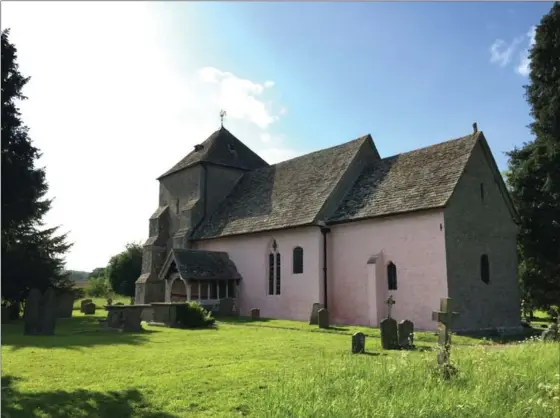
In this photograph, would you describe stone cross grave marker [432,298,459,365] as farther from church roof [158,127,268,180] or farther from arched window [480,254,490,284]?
church roof [158,127,268,180]

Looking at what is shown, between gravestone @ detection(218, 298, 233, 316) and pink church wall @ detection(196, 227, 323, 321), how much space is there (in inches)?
55.9

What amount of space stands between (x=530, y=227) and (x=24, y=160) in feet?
87.3

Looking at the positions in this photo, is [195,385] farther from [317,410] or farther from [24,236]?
[24,236]

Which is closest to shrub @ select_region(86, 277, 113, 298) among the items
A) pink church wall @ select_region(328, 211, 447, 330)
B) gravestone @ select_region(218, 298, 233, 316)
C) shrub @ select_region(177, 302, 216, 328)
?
gravestone @ select_region(218, 298, 233, 316)

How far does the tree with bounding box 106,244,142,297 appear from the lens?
5912 cm

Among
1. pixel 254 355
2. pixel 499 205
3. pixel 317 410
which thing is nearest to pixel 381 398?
pixel 317 410

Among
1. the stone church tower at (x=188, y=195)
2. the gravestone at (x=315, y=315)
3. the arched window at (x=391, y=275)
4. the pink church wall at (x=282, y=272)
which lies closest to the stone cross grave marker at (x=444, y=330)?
the arched window at (x=391, y=275)

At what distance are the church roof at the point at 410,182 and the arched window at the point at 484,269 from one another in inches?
157

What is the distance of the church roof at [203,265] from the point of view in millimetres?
27188

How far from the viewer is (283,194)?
1171 inches

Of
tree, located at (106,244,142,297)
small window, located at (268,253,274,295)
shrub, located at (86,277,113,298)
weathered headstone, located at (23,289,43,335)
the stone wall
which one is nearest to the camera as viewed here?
weathered headstone, located at (23,289,43,335)

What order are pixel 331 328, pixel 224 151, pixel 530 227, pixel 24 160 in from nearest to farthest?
pixel 331 328 < pixel 24 160 < pixel 530 227 < pixel 224 151

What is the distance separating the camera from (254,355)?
1187cm

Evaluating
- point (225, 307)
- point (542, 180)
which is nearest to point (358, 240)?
point (225, 307)
